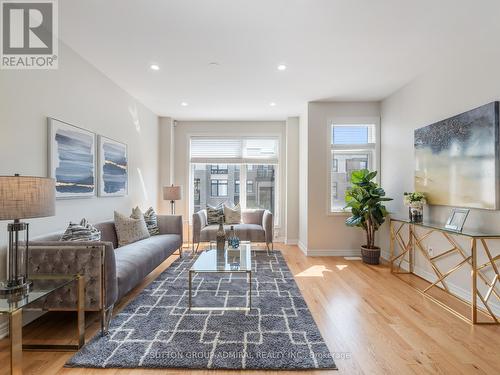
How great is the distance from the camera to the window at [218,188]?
606 centimetres

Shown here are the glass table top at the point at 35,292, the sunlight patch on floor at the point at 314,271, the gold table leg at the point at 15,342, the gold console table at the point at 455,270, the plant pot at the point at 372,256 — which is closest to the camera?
the gold table leg at the point at 15,342

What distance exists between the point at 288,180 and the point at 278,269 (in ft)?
7.65

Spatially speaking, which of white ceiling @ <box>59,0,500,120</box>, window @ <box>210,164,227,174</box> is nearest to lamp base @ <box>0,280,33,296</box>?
white ceiling @ <box>59,0,500,120</box>

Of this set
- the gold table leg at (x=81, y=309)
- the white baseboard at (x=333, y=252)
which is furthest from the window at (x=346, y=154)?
the gold table leg at (x=81, y=309)

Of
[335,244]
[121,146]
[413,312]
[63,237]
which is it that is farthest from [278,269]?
[121,146]

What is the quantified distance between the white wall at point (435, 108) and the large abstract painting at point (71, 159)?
447 cm

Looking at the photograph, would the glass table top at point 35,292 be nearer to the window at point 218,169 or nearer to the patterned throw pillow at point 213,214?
the patterned throw pillow at point 213,214

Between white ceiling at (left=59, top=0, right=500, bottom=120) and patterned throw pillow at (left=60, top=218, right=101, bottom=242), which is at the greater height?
white ceiling at (left=59, top=0, right=500, bottom=120)

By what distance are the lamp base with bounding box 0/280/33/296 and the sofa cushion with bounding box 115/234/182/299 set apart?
2.38 ft

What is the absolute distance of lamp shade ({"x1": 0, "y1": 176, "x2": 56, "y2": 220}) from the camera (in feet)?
5.41

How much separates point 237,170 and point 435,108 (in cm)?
389

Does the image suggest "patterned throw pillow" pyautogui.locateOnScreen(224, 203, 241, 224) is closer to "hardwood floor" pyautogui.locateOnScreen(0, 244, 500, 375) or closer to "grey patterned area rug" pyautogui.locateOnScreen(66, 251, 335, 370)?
"grey patterned area rug" pyautogui.locateOnScreen(66, 251, 335, 370)

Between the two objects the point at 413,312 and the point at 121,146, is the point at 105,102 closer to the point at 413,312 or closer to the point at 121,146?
the point at 121,146
